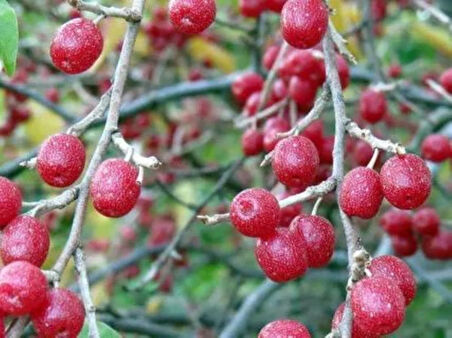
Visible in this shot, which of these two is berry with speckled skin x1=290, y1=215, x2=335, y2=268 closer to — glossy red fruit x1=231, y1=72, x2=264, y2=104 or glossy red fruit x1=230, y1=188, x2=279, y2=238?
glossy red fruit x1=230, y1=188, x2=279, y2=238

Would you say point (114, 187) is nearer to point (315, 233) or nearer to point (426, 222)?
point (315, 233)

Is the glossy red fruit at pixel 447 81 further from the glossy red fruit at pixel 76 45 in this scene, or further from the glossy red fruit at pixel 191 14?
the glossy red fruit at pixel 76 45

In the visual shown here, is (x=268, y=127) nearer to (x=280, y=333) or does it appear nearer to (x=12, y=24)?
(x=12, y=24)

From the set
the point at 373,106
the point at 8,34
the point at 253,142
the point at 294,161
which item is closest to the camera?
the point at 294,161

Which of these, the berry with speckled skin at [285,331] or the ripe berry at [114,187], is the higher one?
the ripe berry at [114,187]

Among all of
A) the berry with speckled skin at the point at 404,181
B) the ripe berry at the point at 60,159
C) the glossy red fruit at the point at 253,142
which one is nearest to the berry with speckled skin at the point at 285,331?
the berry with speckled skin at the point at 404,181

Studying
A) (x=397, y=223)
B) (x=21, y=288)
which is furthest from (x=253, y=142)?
(x=21, y=288)
